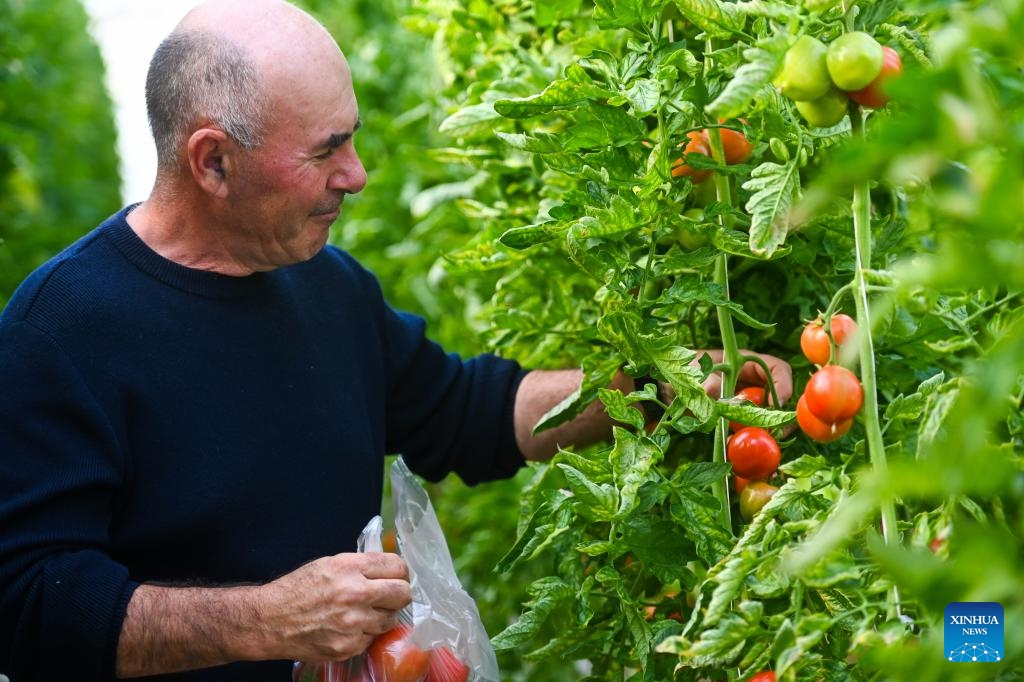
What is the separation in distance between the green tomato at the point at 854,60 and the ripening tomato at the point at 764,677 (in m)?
0.62

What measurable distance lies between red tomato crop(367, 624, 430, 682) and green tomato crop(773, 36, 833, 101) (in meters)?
0.92

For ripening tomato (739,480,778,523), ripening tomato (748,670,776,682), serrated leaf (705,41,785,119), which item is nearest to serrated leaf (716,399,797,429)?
ripening tomato (739,480,778,523)

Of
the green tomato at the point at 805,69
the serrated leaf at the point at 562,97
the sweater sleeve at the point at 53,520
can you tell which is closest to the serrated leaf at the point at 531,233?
the serrated leaf at the point at 562,97

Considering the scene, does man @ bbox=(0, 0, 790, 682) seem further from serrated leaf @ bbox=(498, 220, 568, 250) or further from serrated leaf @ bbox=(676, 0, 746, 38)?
serrated leaf @ bbox=(676, 0, 746, 38)

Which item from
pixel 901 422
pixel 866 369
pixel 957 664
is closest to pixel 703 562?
pixel 901 422

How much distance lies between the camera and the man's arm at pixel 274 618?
4.76 feet

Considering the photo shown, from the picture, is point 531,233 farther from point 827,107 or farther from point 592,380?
point 827,107

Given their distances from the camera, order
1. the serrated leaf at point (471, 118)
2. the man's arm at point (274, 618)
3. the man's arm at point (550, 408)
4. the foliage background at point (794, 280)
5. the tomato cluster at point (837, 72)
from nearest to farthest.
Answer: the foliage background at point (794, 280) → the tomato cluster at point (837, 72) → the man's arm at point (274, 618) → the serrated leaf at point (471, 118) → the man's arm at point (550, 408)

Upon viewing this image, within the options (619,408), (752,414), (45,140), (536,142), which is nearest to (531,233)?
(536,142)

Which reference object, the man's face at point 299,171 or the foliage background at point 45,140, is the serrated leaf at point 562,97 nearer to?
the man's face at point 299,171

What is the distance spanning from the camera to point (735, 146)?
141 centimetres

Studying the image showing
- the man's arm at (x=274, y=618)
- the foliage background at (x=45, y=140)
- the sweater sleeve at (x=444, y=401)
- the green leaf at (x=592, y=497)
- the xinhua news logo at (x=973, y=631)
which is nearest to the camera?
the xinhua news logo at (x=973, y=631)

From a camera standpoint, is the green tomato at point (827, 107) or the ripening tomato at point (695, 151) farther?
the ripening tomato at point (695, 151)

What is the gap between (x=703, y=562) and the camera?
54.2 inches
